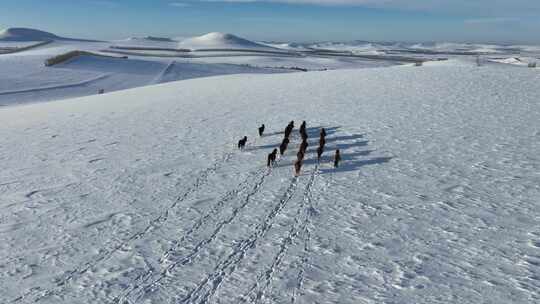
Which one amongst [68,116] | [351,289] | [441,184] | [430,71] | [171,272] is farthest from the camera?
[430,71]

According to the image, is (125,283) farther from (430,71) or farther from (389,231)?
(430,71)

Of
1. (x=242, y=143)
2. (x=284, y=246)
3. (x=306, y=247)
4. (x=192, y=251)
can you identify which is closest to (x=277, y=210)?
(x=284, y=246)

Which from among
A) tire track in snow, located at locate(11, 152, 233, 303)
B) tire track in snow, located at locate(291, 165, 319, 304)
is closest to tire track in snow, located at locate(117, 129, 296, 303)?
tire track in snow, located at locate(11, 152, 233, 303)

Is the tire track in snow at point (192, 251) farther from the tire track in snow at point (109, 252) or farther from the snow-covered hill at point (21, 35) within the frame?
the snow-covered hill at point (21, 35)

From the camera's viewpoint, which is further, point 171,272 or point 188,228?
point 188,228

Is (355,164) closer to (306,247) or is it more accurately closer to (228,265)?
(306,247)

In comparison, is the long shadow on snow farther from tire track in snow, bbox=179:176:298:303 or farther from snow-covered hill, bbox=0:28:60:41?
snow-covered hill, bbox=0:28:60:41

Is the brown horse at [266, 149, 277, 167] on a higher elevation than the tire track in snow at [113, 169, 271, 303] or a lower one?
higher

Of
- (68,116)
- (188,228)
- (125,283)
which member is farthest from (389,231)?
(68,116)
